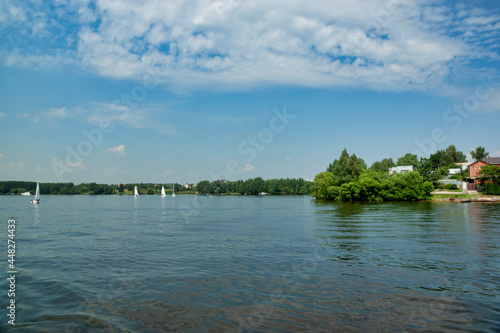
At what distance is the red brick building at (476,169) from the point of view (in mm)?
124938

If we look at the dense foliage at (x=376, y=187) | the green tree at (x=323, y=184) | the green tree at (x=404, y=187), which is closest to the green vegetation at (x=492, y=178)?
the dense foliage at (x=376, y=187)

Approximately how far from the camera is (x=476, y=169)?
433ft

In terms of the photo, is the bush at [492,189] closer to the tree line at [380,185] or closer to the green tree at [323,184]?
the tree line at [380,185]

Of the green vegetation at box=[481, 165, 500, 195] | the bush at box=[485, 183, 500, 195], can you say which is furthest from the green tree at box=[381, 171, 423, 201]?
the green vegetation at box=[481, 165, 500, 195]

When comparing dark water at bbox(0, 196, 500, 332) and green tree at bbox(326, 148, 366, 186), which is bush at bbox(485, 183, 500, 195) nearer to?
green tree at bbox(326, 148, 366, 186)

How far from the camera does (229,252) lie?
23.9 metres

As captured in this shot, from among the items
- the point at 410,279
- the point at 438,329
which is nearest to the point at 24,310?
the point at 438,329

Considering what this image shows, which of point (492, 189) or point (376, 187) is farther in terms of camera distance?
point (376, 187)

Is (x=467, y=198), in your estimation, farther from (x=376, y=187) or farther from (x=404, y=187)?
(x=376, y=187)

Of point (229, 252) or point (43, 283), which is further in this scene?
point (229, 252)

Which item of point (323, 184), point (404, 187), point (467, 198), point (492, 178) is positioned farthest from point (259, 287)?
point (323, 184)

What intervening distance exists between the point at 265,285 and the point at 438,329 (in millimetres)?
7434

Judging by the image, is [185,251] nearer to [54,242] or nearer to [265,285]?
[265,285]

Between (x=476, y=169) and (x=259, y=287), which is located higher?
(x=476, y=169)
